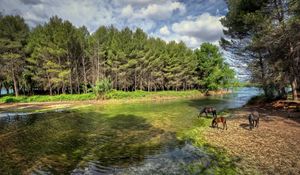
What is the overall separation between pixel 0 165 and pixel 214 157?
9613 millimetres

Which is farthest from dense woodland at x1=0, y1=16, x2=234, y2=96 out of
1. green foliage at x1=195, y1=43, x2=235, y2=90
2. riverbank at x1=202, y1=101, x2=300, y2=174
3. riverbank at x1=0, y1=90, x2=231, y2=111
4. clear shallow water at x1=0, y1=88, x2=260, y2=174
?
riverbank at x1=202, y1=101, x2=300, y2=174

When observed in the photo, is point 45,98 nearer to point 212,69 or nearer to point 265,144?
point 265,144

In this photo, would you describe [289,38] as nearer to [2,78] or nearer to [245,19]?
[245,19]

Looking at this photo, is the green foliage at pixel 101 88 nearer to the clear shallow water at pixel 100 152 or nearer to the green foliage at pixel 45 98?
the green foliage at pixel 45 98

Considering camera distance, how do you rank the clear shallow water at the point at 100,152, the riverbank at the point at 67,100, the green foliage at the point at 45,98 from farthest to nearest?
the green foliage at the point at 45,98 < the riverbank at the point at 67,100 < the clear shallow water at the point at 100,152

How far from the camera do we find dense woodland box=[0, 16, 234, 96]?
1901 inches

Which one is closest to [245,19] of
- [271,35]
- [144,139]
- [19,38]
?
[271,35]

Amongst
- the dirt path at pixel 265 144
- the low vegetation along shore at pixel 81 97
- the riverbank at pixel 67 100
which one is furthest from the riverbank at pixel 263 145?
the low vegetation along shore at pixel 81 97

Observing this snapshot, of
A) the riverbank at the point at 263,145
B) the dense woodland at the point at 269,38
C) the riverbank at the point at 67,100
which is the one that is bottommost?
the riverbank at the point at 263,145

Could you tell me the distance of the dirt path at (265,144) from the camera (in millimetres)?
8300

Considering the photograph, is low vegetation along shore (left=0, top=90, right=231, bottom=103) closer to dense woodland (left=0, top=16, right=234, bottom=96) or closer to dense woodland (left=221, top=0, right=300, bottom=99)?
dense woodland (left=0, top=16, right=234, bottom=96)

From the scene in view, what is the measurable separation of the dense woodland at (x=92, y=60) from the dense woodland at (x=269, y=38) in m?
29.6

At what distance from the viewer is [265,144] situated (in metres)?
11.0

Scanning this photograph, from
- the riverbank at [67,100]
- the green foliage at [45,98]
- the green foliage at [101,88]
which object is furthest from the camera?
the green foliage at [101,88]
